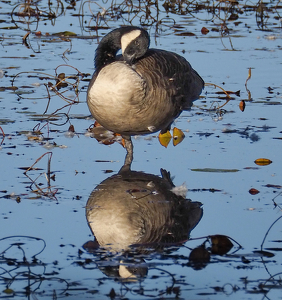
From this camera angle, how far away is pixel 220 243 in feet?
13.4

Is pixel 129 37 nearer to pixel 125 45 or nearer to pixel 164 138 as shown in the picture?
pixel 125 45

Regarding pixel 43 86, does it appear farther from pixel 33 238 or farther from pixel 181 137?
pixel 33 238

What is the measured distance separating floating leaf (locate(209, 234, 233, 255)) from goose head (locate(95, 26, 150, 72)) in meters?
2.11

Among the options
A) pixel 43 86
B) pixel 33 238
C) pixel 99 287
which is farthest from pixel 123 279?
pixel 43 86

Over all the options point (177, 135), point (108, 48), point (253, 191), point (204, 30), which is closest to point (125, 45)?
point (108, 48)

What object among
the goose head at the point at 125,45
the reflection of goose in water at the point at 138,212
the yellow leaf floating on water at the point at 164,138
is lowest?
the yellow leaf floating on water at the point at 164,138

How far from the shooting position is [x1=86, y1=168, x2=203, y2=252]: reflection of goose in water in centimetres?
421

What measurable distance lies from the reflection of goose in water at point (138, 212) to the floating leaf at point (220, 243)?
0.76ft

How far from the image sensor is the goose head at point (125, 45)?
571 cm

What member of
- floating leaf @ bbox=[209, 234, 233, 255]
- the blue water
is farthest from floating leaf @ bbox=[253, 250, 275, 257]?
floating leaf @ bbox=[209, 234, 233, 255]

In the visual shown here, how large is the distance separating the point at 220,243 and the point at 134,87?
1.75 metres

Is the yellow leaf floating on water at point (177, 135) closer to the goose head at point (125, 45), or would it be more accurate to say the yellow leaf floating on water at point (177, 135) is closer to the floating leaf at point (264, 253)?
the goose head at point (125, 45)

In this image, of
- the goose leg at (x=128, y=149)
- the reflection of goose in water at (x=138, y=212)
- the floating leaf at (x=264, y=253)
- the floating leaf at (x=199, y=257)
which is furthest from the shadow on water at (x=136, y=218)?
the floating leaf at (x=264, y=253)

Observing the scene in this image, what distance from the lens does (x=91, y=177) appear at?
547 cm
